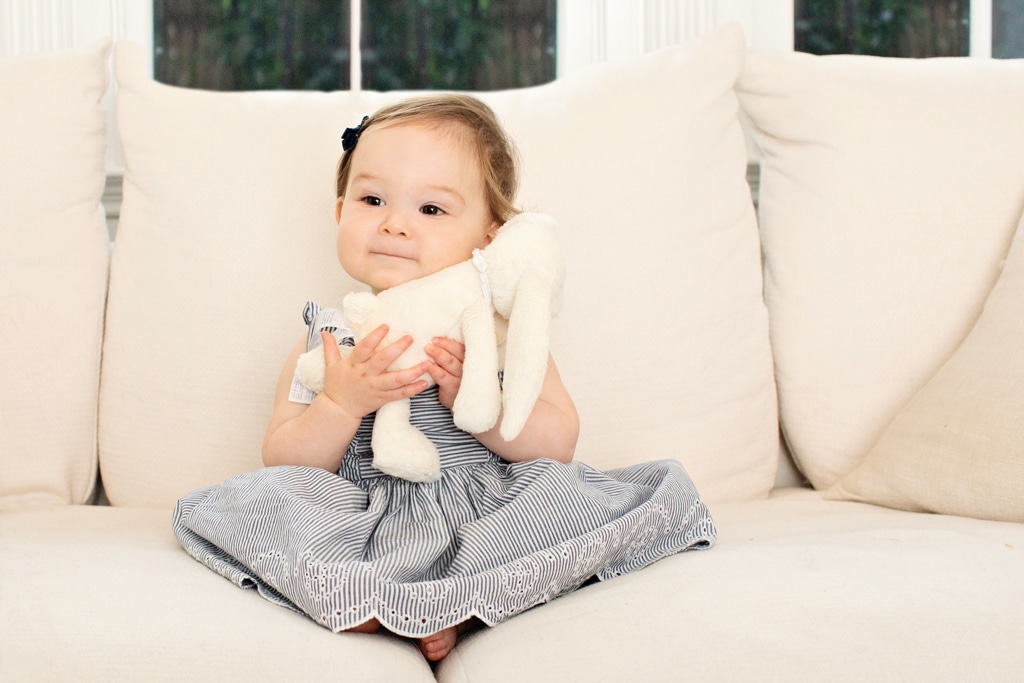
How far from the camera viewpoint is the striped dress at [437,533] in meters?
0.78

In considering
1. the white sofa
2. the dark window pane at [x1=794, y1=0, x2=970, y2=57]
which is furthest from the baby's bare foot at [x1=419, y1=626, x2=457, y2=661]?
the dark window pane at [x1=794, y1=0, x2=970, y2=57]

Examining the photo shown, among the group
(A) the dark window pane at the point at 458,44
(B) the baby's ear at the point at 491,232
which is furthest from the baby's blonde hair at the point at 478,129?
(A) the dark window pane at the point at 458,44

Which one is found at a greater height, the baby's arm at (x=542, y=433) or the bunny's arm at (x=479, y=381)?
the bunny's arm at (x=479, y=381)

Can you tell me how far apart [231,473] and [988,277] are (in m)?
1.06

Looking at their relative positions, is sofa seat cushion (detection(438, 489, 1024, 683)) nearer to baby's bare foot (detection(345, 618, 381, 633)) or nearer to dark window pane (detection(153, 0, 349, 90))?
baby's bare foot (detection(345, 618, 381, 633))

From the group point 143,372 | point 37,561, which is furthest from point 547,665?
point 143,372

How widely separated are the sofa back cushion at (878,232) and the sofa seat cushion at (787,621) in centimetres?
36

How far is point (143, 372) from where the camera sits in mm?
1241

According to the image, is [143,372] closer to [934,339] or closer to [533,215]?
[533,215]

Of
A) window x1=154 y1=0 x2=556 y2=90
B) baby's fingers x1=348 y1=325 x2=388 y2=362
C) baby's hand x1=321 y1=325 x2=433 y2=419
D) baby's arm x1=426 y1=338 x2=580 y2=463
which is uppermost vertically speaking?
window x1=154 y1=0 x2=556 y2=90

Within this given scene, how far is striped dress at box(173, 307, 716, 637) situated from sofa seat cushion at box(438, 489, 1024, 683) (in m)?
0.03

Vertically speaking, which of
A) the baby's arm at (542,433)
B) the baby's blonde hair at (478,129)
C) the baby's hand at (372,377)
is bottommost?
the baby's arm at (542,433)

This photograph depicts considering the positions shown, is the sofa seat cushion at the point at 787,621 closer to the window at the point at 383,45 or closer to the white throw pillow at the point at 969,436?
the white throw pillow at the point at 969,436

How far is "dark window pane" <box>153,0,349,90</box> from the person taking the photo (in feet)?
5.79
